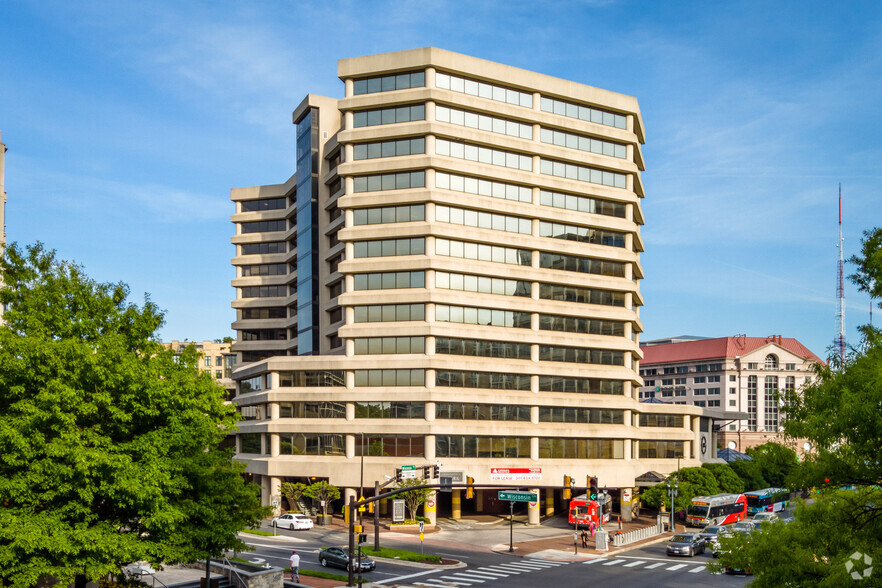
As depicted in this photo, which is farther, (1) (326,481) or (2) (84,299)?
(1) (326,481)

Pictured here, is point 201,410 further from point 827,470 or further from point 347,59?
point 347,59

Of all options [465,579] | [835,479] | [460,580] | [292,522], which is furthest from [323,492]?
[835,479]

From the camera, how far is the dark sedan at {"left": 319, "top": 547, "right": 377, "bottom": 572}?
156 ft

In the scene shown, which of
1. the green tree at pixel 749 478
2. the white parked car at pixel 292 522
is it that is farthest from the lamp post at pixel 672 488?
the white parked car at pixel 292 522

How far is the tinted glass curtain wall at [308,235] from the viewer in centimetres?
9081

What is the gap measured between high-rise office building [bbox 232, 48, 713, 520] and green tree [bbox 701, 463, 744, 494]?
7.64 m

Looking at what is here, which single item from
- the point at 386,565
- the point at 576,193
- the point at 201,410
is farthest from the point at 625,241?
the point at 201,410

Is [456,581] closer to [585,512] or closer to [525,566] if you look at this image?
[525,566]

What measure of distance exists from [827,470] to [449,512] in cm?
6485

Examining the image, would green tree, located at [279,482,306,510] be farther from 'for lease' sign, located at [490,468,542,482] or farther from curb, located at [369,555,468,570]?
curb, located at [369,555,468,570]

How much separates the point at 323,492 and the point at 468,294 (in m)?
23.4

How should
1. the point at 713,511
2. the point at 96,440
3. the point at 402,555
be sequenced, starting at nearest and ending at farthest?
the point at 96,440
the point at 402,555
the point at 713,511

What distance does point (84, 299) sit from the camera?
31172mm

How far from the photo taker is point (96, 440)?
1096 inches
